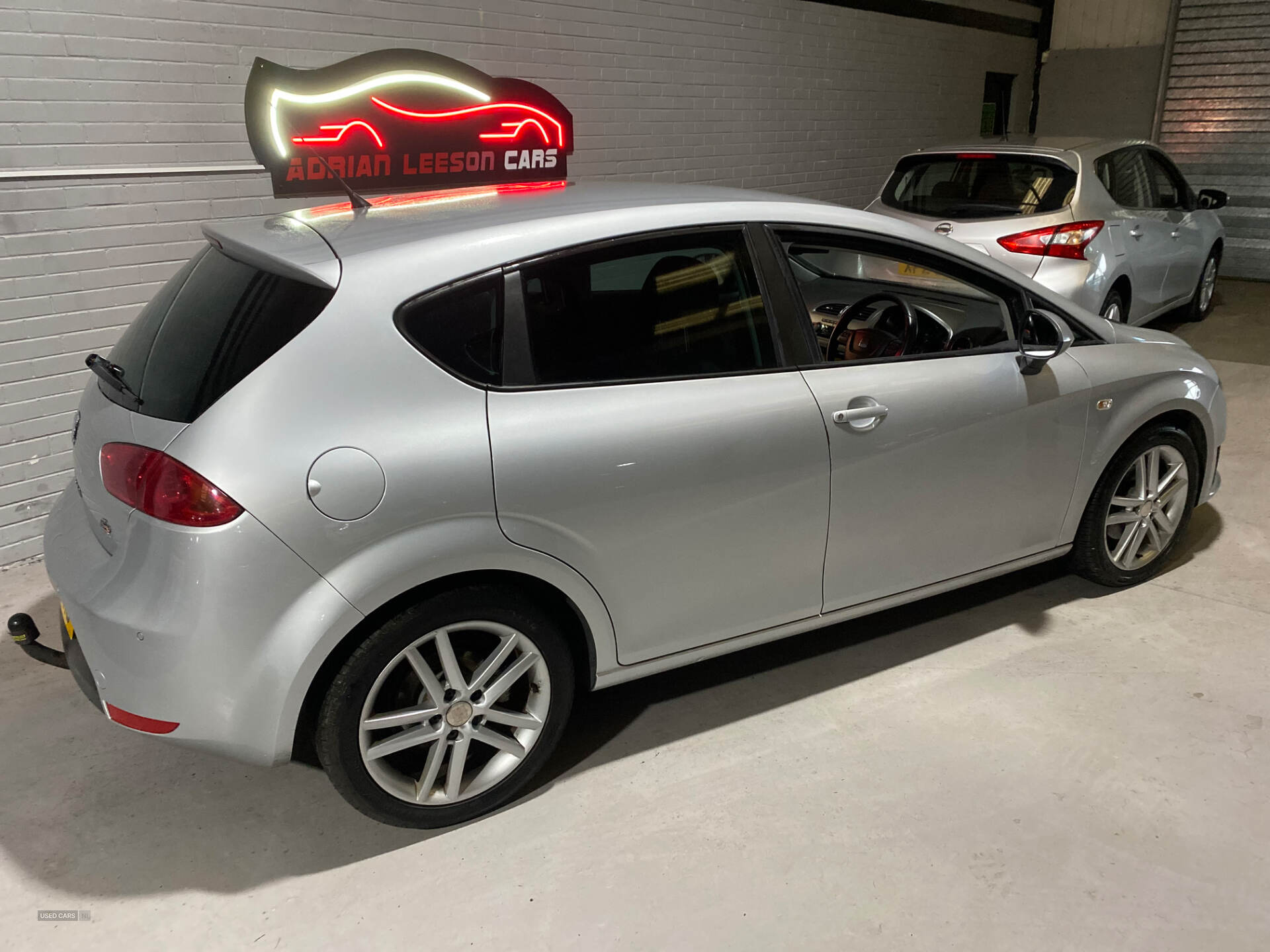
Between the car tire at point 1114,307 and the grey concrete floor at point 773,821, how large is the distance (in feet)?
10.1

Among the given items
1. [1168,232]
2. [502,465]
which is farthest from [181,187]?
[1168,232]

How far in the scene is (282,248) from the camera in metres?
2.27

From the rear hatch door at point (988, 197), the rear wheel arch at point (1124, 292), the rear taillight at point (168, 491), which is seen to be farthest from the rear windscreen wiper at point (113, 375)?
the rear wheel arch at point (1124, 292)

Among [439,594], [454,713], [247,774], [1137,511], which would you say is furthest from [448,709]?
[1137,511]

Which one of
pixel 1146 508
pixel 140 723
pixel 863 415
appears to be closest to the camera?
pixel 140 723

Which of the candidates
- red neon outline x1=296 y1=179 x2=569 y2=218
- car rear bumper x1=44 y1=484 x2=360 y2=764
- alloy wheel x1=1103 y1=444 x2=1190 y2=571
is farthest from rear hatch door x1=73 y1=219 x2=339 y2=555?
alloy wheel x1=1103 y1=444 x2=1190 y2=571

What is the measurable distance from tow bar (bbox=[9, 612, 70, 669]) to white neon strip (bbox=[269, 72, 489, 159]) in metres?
2.99

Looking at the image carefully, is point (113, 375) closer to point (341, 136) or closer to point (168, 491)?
point (168, 491)

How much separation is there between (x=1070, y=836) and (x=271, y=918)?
6.41ft

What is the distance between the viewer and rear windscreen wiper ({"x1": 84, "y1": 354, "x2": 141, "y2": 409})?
86.4 inches

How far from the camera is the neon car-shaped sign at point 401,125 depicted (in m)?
4.61

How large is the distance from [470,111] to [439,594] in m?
4.11

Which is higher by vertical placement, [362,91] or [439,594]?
[362,91]

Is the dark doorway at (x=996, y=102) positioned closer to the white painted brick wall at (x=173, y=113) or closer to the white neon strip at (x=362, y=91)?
the white painted brick wall at (x=173, y=113)
